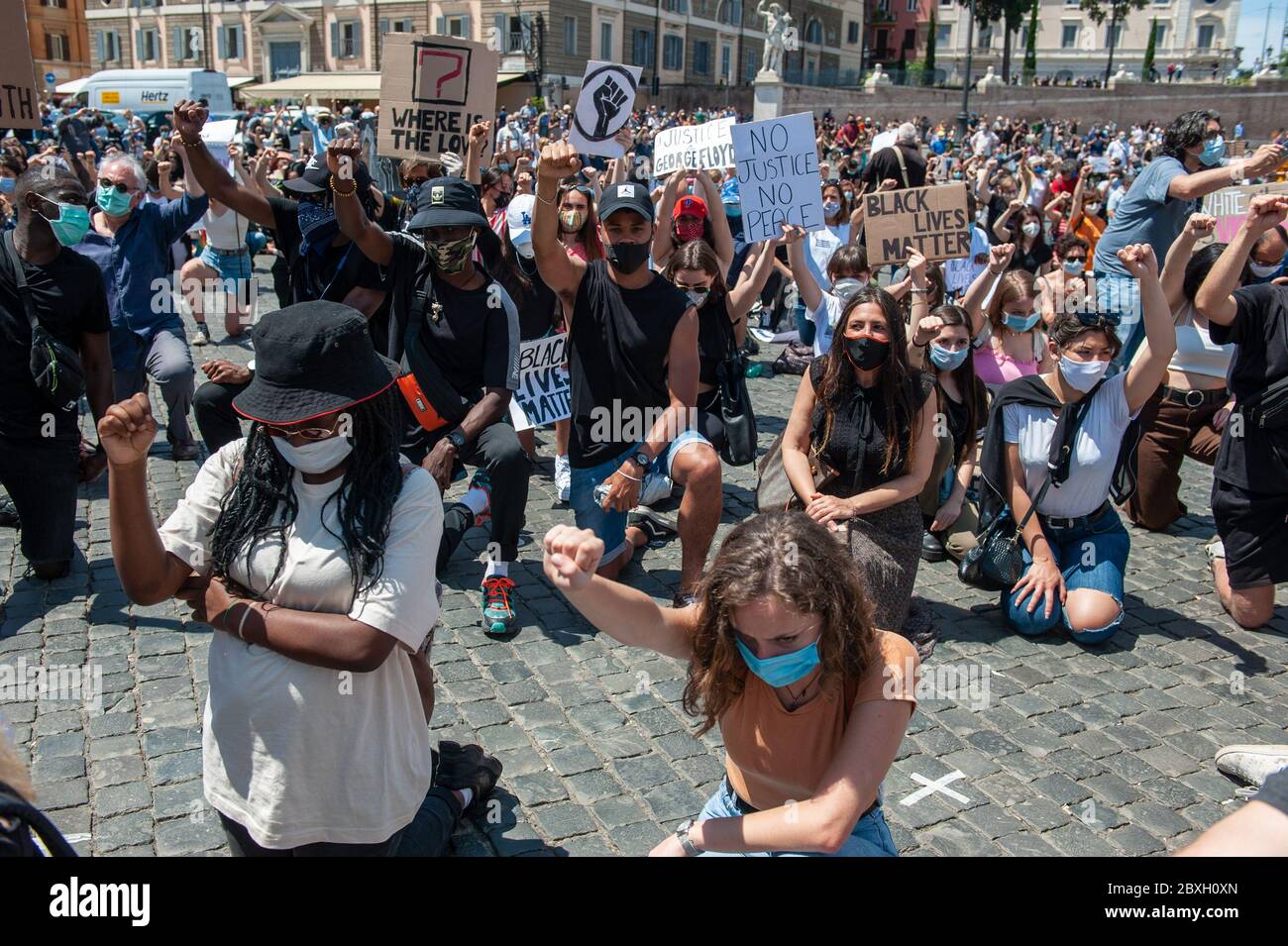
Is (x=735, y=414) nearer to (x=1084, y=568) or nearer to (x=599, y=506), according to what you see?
(x=599, y=506)

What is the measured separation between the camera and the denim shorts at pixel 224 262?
1111cm

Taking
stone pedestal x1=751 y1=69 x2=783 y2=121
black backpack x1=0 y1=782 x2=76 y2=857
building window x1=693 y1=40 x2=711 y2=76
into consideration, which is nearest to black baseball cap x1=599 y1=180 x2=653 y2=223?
black backpack x1=0 y1=782 x2=76 y2=857

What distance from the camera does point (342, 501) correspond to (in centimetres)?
272

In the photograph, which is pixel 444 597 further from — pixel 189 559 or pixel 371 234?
pixel 189 559

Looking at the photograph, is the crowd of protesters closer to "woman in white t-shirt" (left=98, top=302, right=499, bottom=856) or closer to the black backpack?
"woman in white t-shirt" (left=98, top=302, right=499, bottom=856)

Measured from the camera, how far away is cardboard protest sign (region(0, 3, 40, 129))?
495 cm

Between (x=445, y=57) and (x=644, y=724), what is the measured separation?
220 inches

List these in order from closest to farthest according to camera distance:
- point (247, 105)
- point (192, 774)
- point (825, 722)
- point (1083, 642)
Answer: point (825, 722), point (192, 774), point (1083, 642), point (247, 105)

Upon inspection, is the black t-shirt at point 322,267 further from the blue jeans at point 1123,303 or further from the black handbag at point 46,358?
the blue jeans at point 1123,303

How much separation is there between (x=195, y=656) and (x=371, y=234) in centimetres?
220

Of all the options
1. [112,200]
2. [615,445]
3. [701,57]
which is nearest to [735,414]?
[615,445]

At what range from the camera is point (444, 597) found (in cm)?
553

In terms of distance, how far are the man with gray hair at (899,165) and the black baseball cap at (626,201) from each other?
7544mm
